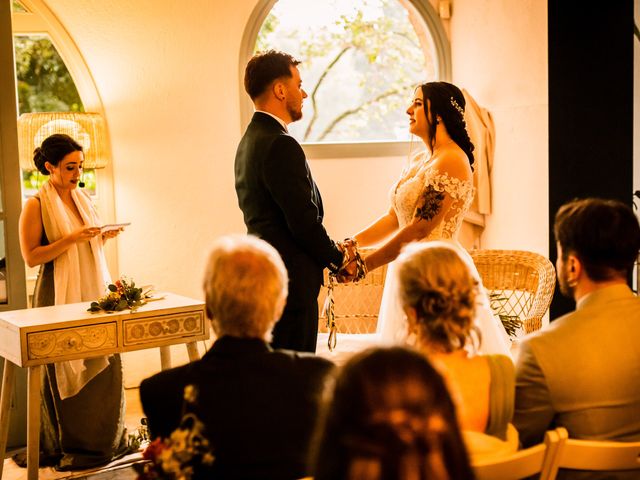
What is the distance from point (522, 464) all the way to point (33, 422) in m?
2.23

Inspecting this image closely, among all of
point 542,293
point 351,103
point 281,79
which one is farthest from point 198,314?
point 351,103

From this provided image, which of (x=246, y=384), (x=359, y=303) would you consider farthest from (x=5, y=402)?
(x=359, y=303)

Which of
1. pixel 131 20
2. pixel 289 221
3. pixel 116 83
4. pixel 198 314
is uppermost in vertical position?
pixel 131 20

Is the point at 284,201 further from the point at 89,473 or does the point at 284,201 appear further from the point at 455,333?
the point at 89,473

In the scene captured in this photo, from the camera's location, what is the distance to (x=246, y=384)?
5.04 feet

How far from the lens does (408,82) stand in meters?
5.18

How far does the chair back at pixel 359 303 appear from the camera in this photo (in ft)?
14.1

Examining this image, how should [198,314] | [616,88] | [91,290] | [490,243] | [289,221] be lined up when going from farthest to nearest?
[490,243], [91,290], [198,314], [616,88], [289,221]

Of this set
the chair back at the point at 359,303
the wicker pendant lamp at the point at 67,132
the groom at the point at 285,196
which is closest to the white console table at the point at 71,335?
the groom at the point at 285,196

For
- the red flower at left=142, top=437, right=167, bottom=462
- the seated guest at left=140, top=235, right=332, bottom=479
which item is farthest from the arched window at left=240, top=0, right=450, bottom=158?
the red flower at left=142, top=437, right=167, bottom=462

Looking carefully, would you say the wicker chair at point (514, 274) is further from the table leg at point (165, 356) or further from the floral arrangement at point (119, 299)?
the floral arrangement at point (119, 299)

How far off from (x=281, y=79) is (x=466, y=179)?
92 cm

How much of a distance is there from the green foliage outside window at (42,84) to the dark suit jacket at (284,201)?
222 cm

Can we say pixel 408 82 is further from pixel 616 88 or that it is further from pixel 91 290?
pixel 91 290
